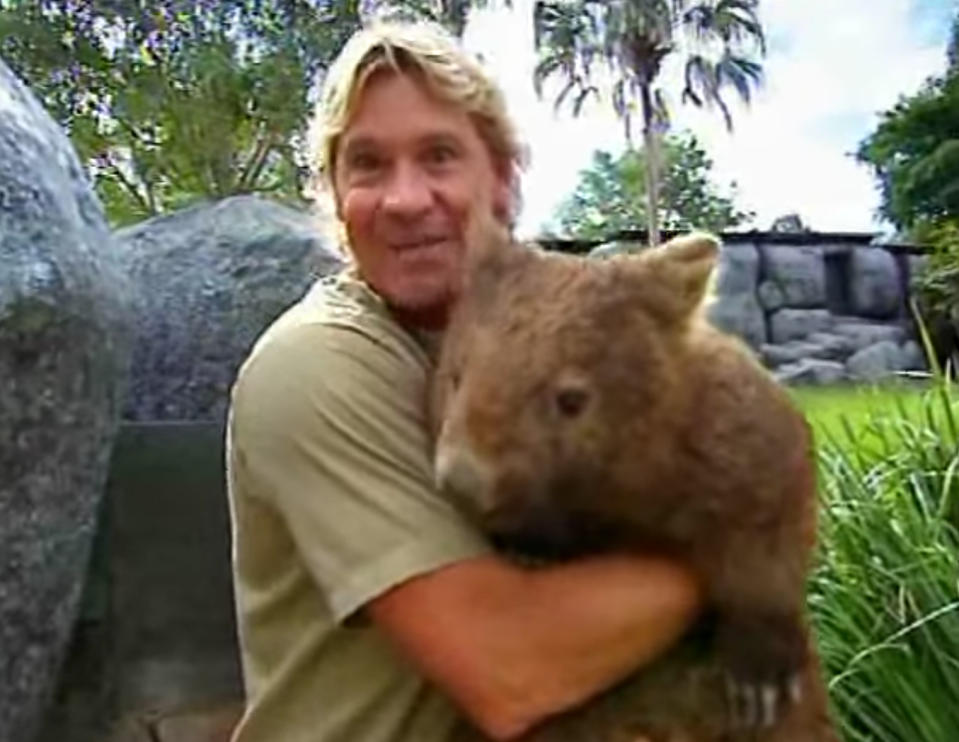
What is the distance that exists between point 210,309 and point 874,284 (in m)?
12.5

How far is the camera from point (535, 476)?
5.40 ft

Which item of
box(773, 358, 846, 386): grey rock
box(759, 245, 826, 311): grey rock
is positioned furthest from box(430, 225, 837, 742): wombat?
box(759, 245, 826, 311): grey rock

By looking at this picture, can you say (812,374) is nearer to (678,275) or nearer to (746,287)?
(746,287)

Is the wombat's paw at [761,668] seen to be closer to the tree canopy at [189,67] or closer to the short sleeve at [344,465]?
the short sleeve at [344,465]

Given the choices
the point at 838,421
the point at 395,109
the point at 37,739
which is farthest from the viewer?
the point at 838,421

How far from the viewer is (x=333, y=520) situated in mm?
1795

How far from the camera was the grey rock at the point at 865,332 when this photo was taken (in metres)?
15.9

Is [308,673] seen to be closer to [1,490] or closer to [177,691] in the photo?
[1,490]

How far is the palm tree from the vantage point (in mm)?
23281

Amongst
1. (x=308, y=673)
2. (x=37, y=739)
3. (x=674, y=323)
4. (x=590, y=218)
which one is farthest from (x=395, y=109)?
(x=590, y=218)

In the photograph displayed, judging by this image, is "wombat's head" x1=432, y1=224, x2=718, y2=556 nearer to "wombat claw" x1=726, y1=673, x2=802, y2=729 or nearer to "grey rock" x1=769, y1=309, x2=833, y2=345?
"wombat claw" x1=726, y1=673, x2=802, y2=729

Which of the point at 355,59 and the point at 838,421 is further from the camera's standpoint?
the point at 838,421

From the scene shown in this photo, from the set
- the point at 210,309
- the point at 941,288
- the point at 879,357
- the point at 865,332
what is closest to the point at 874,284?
the point at 865,332

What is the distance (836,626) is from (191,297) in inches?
85.4
